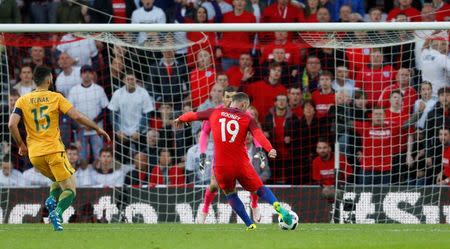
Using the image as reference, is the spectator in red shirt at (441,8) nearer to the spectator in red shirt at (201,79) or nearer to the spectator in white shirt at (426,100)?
the spectator in white shirt at (426,100)

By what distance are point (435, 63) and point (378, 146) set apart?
172 cm

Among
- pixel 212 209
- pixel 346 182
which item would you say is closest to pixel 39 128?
pixel 212 209

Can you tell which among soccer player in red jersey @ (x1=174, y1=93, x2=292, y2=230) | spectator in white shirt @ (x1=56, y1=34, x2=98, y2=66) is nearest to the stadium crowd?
spectator in white shirt @ (x1=56, y1=34, x2=98, y2=66)

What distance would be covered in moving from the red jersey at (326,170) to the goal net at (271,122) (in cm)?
2

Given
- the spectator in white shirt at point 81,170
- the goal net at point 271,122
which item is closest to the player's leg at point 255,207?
the goal net at point 271,122

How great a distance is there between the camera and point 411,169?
62.1 ft

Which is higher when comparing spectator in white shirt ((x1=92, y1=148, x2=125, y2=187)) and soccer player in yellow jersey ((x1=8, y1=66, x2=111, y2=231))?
soccer player in yellow jersey ((x1=8, y1=66, x2=111, y2=231))

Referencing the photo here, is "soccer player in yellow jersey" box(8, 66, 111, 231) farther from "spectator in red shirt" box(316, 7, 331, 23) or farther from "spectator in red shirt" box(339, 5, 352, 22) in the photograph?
"spectator in red shirt" box(339, 5, 352, 22)

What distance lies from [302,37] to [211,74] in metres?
2.07

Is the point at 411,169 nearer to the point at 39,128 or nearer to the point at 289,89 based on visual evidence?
the point at 289,89

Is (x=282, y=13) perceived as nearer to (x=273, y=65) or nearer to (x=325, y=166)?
(x=273, y=65)

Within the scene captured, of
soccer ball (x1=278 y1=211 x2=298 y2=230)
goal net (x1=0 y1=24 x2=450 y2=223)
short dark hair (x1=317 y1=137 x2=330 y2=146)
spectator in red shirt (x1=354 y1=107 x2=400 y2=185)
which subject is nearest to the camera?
soccer ball (x1=278 y1=211 x2=298 y2=230)

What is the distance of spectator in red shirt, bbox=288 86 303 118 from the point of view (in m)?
19.8

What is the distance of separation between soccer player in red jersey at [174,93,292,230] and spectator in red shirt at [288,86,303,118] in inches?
183
